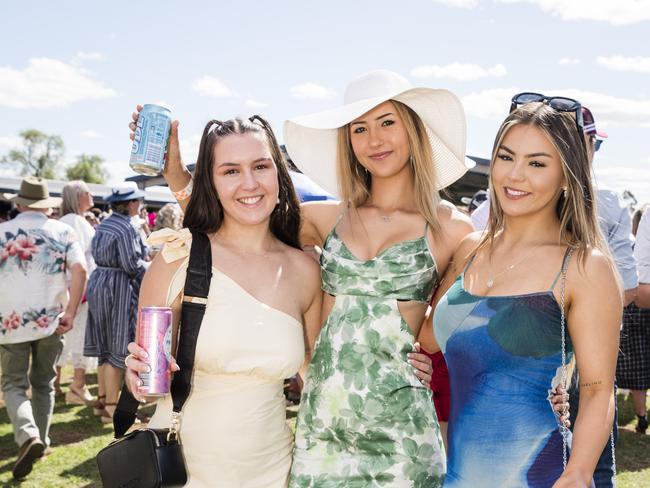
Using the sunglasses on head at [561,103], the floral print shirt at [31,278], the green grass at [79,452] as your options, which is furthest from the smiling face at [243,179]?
the green grass at [79,452]

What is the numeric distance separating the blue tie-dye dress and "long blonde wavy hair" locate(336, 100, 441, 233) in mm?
703

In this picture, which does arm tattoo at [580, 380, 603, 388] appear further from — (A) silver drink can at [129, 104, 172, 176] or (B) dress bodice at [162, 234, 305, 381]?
(A) silver drink can at [129, 104, 172, 176]

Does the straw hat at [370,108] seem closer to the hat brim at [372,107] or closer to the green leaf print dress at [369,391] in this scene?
the hat brim at [372,107]

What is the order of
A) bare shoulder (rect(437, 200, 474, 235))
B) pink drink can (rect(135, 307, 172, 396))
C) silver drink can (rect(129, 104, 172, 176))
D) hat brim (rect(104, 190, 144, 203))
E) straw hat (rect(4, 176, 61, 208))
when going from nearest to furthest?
pink drink can (rect(135, 307, 172, 396))
silver drink can (rect(129, 104, 172, 176))
bare shoulder (rect(437, 200, 474, 235))
straw hat (rect(4, 176, 61, 208))
hat brim (rect(104, 190, 144, 203))

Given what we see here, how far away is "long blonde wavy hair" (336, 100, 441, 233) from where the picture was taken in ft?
8.84

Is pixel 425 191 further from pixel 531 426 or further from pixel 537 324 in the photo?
pixel 531 426

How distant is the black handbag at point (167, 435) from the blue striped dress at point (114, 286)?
3.89 m

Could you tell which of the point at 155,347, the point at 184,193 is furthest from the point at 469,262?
the point at 184,193

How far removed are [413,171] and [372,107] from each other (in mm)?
381

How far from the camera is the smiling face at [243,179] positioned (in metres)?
2.37

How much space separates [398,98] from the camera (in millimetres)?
2684

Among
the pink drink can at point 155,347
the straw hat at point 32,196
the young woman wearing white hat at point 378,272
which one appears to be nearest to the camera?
the pink drink can at point 155,347

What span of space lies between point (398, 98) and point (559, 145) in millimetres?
819

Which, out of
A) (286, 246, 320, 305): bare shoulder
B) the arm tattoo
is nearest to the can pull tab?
(286, 246, 320, 305): bare shoulder
